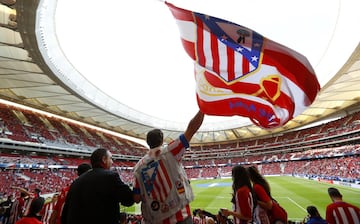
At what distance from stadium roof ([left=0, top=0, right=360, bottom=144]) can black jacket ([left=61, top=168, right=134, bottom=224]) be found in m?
12.8

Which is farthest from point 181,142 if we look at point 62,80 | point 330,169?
point 330,169

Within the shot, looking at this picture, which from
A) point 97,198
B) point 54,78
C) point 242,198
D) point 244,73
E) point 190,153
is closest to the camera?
point 97,198

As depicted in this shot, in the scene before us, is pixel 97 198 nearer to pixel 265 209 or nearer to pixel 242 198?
pixel 242 198

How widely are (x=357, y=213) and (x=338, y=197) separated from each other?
36 centimetres

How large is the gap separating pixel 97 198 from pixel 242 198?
2.02 metres

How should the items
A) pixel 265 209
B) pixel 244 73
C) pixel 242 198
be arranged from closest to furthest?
pixel 242 198, pixel 265 209, pixel 244 73

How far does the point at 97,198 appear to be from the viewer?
2.01 meters

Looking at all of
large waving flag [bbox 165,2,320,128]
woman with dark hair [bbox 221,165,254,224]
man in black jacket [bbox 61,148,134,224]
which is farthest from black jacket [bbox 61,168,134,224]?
large waving flag [bbox 165,2,320,128]

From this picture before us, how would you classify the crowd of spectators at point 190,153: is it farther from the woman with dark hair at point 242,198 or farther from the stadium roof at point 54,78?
the woman with dark hair at point 242,198

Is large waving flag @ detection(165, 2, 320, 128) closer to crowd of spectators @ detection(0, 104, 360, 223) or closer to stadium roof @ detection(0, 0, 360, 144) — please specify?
crowd of spectators @ detection(0, 104, 360, 223)

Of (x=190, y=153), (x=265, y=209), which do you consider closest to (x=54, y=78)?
(x=265, y=209)

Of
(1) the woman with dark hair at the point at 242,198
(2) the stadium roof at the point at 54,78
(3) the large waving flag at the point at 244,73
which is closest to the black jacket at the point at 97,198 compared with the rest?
(1) the woman with dark hair at the point at 242,198

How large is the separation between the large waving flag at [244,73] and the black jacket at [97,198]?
202 centimetres

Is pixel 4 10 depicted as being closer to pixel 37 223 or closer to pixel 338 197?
pixel 37 223
